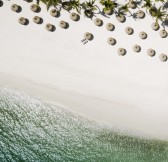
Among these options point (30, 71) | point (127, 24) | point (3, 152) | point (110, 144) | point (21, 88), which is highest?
point (127, 24)

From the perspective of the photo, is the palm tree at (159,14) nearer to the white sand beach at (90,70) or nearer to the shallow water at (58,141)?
the white sand beach at (90,70)

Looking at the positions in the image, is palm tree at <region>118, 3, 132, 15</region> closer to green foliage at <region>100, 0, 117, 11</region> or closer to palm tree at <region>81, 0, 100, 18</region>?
green foliage at <region>100, 0, 117, 11</region>

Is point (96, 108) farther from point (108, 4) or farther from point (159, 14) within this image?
point (159, 14)

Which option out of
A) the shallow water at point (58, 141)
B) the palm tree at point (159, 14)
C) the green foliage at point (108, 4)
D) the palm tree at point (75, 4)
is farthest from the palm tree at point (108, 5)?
the shallow water at point (58, 141)

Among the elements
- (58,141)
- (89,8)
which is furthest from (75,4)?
(58,141)

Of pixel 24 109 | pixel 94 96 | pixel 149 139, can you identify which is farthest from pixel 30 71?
pixel 149 139

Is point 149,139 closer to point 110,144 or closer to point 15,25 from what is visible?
point 110,144
